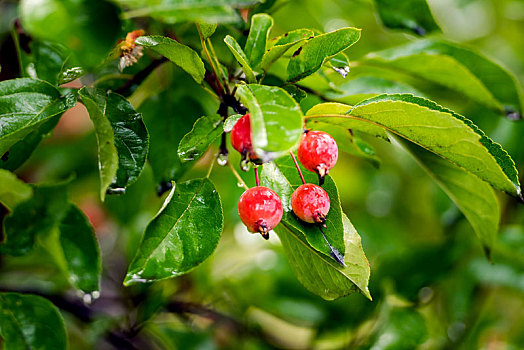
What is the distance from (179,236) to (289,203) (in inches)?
5.1

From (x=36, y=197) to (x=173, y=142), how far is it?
22 centimetres

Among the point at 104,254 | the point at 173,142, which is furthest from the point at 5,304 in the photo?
the point at 104,254

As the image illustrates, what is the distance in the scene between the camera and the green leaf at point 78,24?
42cm

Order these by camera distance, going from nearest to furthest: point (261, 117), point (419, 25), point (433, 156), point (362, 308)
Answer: point (261, 117) → point (433, 156) → point (419, 25) → point (362, 308)

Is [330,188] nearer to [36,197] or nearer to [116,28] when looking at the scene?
[116,28]

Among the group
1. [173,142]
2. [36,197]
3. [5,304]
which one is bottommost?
[5,304]

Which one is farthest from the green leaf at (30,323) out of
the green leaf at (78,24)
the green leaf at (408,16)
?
the green leaf at (408,16)

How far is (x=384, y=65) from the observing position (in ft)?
2.49

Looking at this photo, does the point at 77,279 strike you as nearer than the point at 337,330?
Yes

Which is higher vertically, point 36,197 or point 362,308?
point 36,197

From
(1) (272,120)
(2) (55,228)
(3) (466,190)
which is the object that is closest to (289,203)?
(1) (272,120)

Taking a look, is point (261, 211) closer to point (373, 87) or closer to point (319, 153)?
point (319, 153)

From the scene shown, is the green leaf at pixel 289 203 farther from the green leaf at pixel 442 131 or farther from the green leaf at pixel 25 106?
the green leaf at pixel 25 106

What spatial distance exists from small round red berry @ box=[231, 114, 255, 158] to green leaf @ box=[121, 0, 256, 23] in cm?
10
